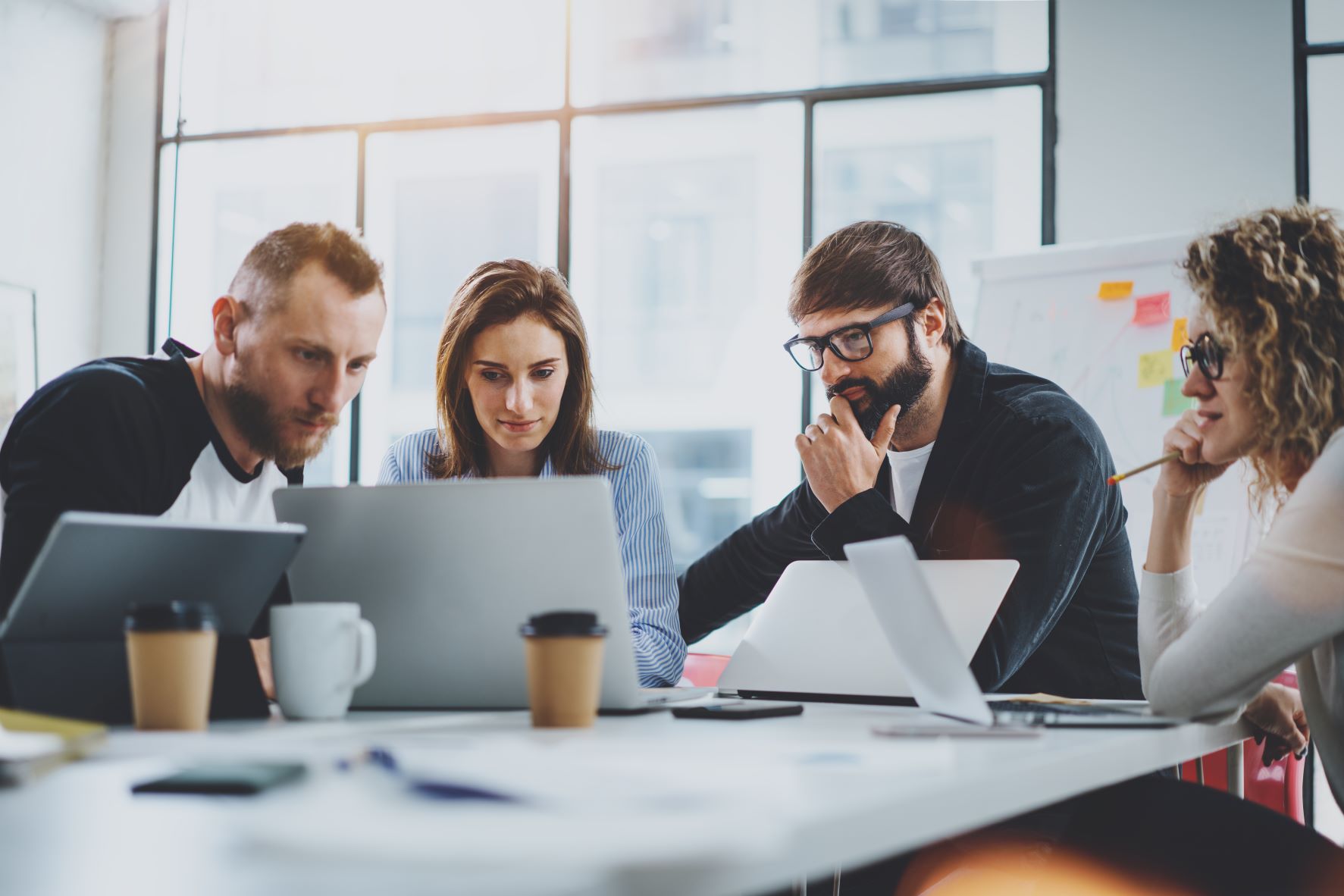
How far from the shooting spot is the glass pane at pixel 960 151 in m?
3.98

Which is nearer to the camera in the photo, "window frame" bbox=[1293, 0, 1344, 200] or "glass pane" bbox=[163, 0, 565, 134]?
"window frame" bbox=[1293, 0, 1344, 200]

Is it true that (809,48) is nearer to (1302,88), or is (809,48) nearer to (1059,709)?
(1302,88)

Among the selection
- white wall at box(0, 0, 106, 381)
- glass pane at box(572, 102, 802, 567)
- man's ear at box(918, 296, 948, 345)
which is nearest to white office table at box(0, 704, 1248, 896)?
man's ear at box(918, 296, 948, 345)

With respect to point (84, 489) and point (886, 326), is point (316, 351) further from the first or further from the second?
point (886, 326)

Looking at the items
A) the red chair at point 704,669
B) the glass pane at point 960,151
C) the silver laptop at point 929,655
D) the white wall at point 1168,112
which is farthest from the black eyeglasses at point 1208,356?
the white wall at point 1168,112

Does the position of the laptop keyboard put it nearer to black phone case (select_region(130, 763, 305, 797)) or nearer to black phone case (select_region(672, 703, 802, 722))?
black phone case (select_region(672, 703, 802, 722))

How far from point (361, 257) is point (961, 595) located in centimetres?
91

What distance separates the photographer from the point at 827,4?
4445mm

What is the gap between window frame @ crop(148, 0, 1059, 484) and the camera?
3838 mm

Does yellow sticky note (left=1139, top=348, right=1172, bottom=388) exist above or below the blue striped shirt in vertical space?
above

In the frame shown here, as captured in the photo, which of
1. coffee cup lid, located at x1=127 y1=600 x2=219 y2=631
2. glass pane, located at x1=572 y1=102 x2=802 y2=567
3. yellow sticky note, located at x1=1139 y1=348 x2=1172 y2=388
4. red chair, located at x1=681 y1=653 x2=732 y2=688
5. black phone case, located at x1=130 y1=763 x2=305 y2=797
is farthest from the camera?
glass pane, located at x1=572 y1=102 x2=802 y2=567

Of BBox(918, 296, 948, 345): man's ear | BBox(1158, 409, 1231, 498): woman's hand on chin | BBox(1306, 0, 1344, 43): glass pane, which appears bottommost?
BBox(1158, 409, 1231, 498): woman's hand on chin

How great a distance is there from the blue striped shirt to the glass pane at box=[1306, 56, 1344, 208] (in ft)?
8.04

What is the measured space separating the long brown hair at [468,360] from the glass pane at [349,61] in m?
2.54
